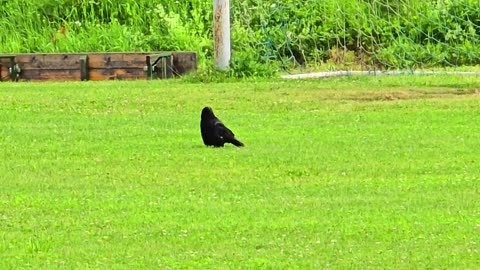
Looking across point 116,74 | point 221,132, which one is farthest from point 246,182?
point 116,74

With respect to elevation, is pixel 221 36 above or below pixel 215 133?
below

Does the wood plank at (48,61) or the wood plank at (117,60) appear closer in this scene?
the wood plank at (117,60)

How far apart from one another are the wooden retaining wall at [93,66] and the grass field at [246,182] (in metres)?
3.56

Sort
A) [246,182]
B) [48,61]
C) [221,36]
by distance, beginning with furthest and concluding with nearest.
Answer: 1. [48,61]
2. [221,36]
3. [246,182]

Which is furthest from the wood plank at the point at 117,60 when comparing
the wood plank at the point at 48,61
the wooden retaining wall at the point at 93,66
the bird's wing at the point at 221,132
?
the bird's wing at the point at 221,132

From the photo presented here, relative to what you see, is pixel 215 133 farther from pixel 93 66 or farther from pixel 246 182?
pixel 93 66

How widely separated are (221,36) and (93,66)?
247 centimetres

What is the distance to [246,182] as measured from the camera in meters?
10.5

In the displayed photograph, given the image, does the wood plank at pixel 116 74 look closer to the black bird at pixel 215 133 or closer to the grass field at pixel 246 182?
the grass field at pixel 246 182

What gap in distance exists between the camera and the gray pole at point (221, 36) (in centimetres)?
2042

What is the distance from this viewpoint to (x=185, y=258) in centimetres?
761

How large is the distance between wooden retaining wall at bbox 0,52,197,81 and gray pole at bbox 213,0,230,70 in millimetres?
1338

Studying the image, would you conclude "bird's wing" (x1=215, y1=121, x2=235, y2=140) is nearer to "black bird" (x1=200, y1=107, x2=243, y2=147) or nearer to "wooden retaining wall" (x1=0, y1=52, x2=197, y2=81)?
"black bird" (x1=200, y1=107, x2=243, y2=147)

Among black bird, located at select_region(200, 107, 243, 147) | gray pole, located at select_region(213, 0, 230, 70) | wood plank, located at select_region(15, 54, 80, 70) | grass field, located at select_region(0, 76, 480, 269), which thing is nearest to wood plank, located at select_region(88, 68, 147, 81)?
wood plank, located at select_region(15, 54, 80, 70)
